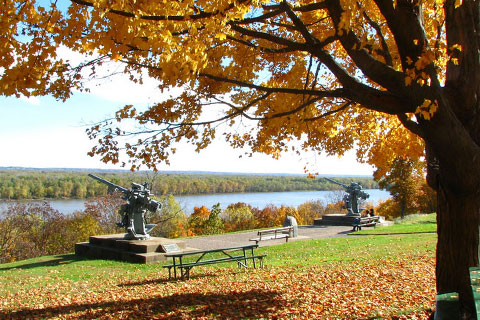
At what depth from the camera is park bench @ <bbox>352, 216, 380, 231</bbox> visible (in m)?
20.7

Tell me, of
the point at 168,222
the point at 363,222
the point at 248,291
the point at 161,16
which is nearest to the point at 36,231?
the point at 168,222

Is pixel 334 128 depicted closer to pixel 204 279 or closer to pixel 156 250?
pixel 204 279

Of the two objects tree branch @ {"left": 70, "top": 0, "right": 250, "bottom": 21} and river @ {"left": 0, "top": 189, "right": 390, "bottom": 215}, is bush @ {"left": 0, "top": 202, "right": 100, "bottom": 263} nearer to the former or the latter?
river @ {"left": 0, "top": 189, "right": 390, "bottom": 215}

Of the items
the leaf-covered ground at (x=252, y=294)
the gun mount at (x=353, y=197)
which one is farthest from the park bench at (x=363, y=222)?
the leaf-covered ground at (x=252, y=294)

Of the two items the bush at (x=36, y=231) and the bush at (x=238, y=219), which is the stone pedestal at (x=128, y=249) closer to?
the bush at (x=36, y=231)

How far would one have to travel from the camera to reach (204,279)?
8.98m

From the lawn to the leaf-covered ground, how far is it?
1cm

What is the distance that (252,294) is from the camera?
670 cm

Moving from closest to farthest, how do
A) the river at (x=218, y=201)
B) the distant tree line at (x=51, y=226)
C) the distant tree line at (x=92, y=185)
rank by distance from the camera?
the distant tree line at (x=51, y=226), the distant tree line at (x=92, y=185), the river at (x=218, y=201)

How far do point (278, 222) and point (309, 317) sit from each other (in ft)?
104

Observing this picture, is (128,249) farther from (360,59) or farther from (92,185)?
(92,185)

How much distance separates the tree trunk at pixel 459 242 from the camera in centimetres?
443

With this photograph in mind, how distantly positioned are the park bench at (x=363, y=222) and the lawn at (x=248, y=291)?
28.6 ft

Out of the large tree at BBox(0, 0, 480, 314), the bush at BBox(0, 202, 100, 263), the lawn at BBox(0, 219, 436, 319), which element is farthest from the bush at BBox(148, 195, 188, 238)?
the large tree at BBox(0, 0, 480, 314)
